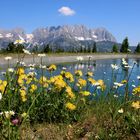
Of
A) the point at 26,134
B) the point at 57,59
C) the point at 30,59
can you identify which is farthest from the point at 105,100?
the point at 57,59

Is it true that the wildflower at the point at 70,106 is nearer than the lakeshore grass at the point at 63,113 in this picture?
No

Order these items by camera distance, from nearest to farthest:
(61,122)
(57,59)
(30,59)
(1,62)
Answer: (61,122)
(1,62)
(30,59)
(57,59)

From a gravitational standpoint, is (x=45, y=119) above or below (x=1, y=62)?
above

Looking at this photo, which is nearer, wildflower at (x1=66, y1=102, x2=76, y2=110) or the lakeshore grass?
the lakeshore grass

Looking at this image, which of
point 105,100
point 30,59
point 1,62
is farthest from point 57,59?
point 105,100

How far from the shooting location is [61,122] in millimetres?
5262

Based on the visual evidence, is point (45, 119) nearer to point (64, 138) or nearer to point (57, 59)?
point (64, 138)

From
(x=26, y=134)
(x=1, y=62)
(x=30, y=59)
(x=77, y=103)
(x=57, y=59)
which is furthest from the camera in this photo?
(x=57, y=59)

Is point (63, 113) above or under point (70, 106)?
under

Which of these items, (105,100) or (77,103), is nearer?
(77,103)

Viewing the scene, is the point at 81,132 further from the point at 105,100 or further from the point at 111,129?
the point at 105,100

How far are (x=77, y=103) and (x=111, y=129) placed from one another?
1.21 m

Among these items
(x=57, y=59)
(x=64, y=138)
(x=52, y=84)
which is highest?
(x=52, y=84)

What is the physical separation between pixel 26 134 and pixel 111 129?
0.99 metres
